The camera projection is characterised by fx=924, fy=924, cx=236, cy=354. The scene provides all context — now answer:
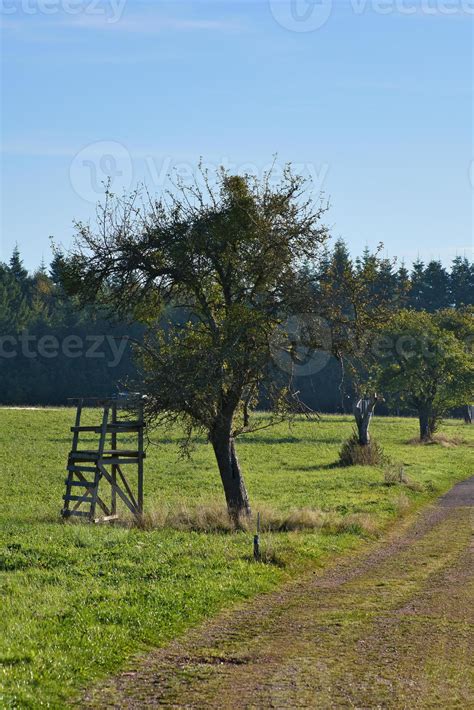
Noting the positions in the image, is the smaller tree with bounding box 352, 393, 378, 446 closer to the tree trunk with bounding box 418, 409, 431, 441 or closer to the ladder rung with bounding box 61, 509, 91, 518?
the tree trunk with bounding box 418, 409, 431, 441

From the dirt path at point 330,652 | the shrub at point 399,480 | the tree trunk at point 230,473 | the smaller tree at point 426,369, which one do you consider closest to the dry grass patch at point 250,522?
the tree trunk at point 230,473

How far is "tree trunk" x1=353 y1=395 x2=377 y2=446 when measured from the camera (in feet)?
145

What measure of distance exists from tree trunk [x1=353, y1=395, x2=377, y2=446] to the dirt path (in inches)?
1057

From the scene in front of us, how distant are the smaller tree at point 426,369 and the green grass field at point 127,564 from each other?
22.0 meters

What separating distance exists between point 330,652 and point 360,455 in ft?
103

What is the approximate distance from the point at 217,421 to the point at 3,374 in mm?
83048

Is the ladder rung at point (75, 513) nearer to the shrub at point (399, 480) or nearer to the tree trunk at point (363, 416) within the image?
the shrub at point (399, 480)

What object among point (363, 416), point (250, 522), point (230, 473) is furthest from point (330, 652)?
point (363, 416)

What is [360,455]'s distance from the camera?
42531 millimetres

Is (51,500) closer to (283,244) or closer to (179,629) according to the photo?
(283,244)

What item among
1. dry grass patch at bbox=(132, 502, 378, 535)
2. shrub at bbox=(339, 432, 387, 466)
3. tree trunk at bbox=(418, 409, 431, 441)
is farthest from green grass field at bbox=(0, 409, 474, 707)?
tree trunk at bbox=(418, 409, 431, 441)

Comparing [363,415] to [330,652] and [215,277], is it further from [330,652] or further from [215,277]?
[330,652]

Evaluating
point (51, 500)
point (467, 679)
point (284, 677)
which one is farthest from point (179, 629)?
point (51, 500)

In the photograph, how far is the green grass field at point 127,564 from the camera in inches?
422
